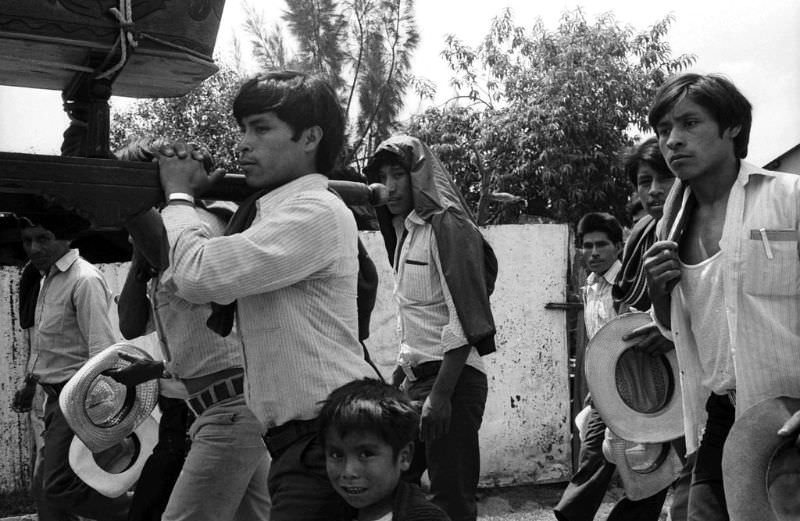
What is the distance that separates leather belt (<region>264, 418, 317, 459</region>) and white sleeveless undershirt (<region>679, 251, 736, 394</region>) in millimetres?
1182

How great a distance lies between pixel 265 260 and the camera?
252 centimetres

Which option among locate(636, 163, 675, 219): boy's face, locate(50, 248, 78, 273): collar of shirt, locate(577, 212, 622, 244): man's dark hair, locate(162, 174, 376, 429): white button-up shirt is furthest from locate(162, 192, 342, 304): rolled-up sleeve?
locate(577, 212, 622, 244): man's dark hair

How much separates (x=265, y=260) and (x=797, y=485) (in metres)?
1.46

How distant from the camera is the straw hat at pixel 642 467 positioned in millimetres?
4355

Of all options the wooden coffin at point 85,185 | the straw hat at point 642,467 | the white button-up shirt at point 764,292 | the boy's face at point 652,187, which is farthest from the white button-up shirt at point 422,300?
the wooden coffin at point 85,185

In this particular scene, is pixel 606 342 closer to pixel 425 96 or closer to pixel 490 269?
pixel 490 269

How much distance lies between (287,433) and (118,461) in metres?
1.98

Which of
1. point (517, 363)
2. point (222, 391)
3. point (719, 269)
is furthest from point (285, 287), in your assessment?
point (517, 363)

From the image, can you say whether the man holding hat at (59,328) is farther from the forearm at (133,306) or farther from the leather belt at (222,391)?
the leather belt at (222,391)

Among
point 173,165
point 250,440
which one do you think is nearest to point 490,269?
point 250,440

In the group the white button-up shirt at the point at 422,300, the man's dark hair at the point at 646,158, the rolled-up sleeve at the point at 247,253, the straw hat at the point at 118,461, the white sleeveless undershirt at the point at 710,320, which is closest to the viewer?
the rolled-up sleeve at the point at 247,253

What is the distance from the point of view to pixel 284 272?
2.55 meters

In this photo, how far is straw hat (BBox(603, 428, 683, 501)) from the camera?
4355mm

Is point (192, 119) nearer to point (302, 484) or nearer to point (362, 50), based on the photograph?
point (362, 50)
